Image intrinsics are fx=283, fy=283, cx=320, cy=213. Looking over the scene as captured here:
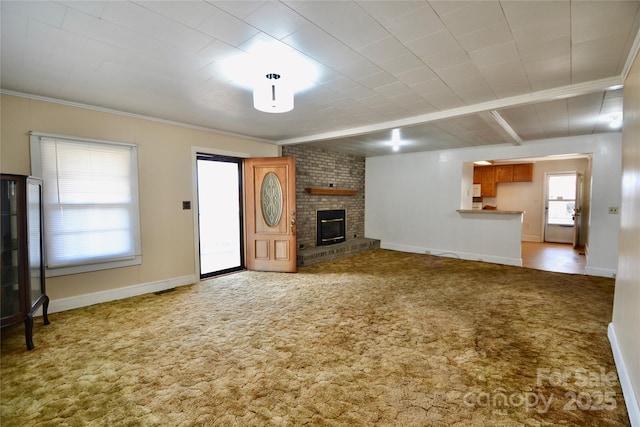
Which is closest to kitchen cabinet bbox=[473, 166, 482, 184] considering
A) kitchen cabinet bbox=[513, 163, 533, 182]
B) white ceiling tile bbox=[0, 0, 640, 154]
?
kitchen cabinet bbox=[513, 163, 533, 182]

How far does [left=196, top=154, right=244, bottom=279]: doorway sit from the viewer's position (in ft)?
16.8

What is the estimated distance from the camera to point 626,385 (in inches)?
71.7

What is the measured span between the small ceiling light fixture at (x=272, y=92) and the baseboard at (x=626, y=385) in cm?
311

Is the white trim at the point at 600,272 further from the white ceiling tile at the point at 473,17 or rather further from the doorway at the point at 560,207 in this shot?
the white ceiling tile at the point at 473,17

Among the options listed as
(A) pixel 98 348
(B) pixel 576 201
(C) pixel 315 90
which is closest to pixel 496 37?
(C) pixel 315 90

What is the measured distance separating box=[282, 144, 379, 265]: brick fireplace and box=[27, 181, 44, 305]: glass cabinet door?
3.56 metres

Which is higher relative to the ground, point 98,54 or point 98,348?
point 98,54

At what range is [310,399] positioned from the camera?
183 centimetres

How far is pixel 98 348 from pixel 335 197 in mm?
A: 5158

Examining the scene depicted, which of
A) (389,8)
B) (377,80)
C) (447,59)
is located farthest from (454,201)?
(389,8)

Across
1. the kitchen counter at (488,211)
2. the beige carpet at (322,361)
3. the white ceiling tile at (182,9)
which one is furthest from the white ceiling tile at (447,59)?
the kitchen counter at (488,211)

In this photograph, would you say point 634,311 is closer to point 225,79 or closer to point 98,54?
point 225,79

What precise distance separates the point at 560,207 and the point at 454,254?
4.45 meters

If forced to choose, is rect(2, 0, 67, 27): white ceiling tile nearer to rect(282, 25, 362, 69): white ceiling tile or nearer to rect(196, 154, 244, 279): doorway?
rect(282, 25, 362, 69): white ceiling tile
